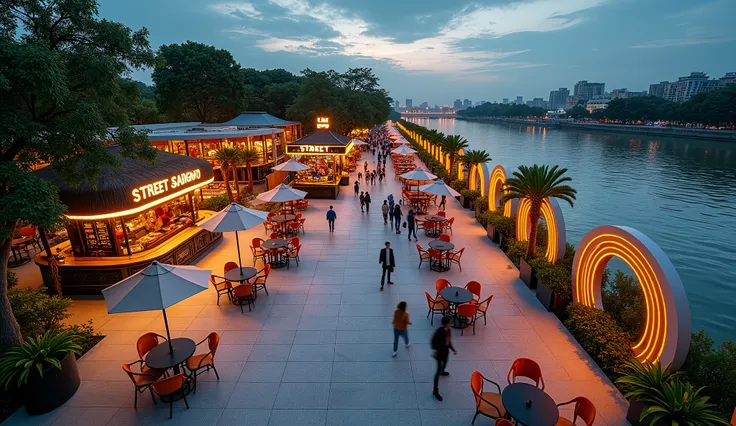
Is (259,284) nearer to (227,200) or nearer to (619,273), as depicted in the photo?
(227,200)

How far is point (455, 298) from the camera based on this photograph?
28.4 ft

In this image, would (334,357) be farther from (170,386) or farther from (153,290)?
(153,290)

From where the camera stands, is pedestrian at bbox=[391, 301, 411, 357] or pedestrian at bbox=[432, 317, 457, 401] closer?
pedestrian at bbox=[432, 317, 457, 401]

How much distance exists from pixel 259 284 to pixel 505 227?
9.36m

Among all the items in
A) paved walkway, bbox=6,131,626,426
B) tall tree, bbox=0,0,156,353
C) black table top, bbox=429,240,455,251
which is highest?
tall tree, bbox=0,0,156,353

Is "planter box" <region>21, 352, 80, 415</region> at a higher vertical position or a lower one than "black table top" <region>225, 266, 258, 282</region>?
lower

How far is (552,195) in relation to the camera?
11.0 meters

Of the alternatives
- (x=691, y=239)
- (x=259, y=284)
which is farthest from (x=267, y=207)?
(x=691, y=239)

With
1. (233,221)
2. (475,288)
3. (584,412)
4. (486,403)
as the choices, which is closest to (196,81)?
(233,221)

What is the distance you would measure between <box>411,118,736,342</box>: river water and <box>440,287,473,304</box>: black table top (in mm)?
10358

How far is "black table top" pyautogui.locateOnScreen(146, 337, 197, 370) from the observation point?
6.49m

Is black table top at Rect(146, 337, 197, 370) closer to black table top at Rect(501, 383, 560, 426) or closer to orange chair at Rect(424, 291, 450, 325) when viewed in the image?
orange chair at Rect(424, 291, 450, 325)

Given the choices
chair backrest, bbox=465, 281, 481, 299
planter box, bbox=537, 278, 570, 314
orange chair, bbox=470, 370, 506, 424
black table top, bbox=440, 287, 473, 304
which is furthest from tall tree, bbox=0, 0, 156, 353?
planter box, bbox=537, 278, 570, 314

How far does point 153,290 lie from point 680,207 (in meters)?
38.3
